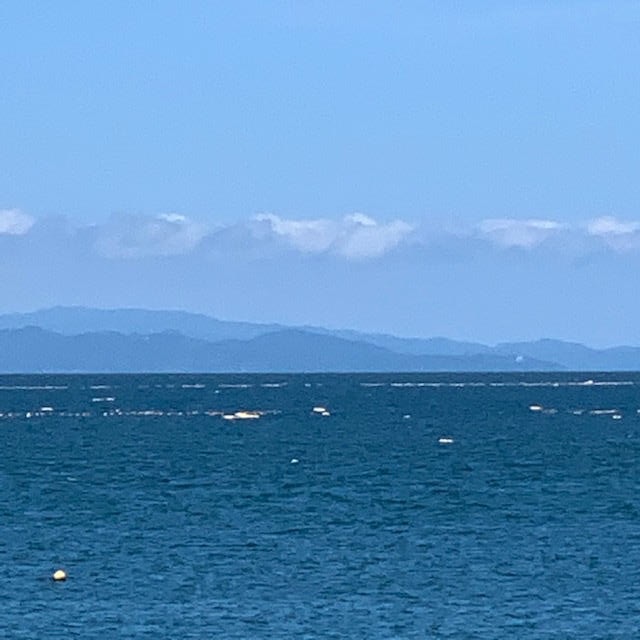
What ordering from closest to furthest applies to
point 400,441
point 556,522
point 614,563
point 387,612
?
point 387,612 → point 614,563 → point 556,522 → point 400,441

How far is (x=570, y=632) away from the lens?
236 ft

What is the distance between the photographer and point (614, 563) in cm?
8812

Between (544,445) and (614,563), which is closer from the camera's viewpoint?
(614,563)

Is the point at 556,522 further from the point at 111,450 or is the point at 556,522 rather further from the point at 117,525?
the point at 111,450

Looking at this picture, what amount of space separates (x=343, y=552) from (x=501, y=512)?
2089 centimetres

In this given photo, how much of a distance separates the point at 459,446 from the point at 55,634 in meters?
112

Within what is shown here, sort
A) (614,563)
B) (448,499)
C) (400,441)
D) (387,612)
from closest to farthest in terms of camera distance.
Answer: (387,612)
(614,563)
(448,499)
(400,441)

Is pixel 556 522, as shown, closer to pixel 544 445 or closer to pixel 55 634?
pixel 55 634

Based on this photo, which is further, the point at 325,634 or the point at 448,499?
the point at 448,499

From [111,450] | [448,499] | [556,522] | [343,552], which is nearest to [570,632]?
[343,552]

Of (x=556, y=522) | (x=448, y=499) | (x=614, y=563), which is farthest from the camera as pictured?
(x=448, y=499)

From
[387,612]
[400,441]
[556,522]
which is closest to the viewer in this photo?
[387,612]

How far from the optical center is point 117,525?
4213 inches

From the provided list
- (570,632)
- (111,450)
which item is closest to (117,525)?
(570,632)
